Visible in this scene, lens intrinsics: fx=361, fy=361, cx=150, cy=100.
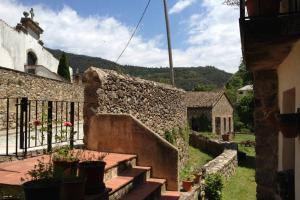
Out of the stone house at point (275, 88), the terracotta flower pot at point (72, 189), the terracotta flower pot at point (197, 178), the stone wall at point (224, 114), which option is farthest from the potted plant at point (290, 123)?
the stone wall at point (224, 114)

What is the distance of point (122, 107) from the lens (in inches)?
356

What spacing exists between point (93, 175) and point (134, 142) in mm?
2605

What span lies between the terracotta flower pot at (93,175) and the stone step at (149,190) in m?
0.92

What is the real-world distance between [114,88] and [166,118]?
15.6ft

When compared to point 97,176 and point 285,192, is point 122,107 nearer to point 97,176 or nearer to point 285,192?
point 97,176

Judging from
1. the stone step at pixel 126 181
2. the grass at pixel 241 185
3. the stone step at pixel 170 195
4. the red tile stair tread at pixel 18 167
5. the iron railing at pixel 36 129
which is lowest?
the grass at pixel 241 185

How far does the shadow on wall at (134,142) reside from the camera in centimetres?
766

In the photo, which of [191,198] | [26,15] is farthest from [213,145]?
[26,15]

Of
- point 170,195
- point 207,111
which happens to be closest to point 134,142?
point 170,195

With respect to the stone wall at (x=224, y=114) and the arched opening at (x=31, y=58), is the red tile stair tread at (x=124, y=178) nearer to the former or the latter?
the arched opening at (x=31, y=58)

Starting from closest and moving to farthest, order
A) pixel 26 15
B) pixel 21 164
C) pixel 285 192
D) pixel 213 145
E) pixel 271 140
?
1. pixel 285 192
2. pixel 21 164
3. pixel 271 140
4. pixel 213 145
5. pixel 26 15

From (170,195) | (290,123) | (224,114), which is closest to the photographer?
(290,123)

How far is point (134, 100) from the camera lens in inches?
389

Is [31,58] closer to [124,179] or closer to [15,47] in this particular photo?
[15,47]
